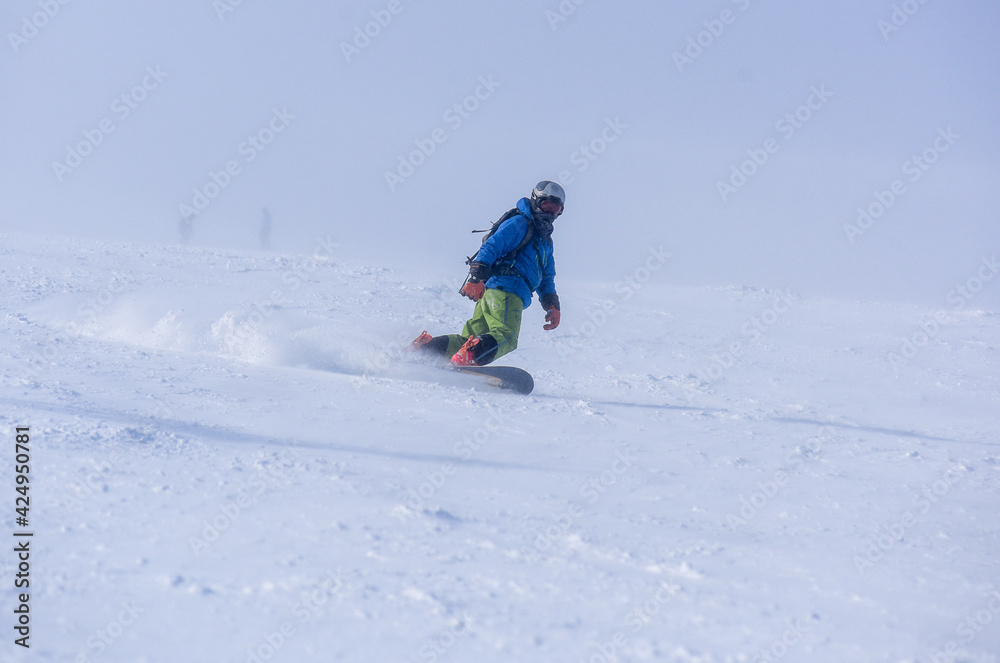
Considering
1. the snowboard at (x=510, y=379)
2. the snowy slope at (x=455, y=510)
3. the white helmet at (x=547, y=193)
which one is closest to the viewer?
the snowy slope at (x=455, y=510)

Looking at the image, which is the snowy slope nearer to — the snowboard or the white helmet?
the snowboard

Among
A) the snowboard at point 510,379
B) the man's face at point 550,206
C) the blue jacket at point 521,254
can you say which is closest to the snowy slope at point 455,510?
the snowboard at point 510,379

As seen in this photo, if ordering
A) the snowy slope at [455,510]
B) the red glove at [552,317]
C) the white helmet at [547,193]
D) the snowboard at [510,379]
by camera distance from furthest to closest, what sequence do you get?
the red glove at [552,317] < the white helmet at [547,193] < the snowboard at [510,379] < the snowy slope at [455,510]

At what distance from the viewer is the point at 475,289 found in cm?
586

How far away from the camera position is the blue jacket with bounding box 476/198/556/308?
5734 millimetres

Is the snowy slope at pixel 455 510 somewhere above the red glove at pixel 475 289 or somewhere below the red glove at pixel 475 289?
below

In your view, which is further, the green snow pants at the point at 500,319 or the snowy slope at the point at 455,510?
the green snow pants at the point at 500,319

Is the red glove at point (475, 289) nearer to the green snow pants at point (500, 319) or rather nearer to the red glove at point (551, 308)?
the green snow pants at point (500, 319)

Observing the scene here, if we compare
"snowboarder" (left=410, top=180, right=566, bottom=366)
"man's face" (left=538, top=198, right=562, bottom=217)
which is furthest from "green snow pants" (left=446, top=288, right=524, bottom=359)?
"man's face" (left=538, top=198, right=562, bottom=217)

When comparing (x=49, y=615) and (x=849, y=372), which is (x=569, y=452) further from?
(x=849, y=372)

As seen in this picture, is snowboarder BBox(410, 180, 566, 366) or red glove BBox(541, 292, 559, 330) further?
red glove BBox(541, 292, 559, 330)

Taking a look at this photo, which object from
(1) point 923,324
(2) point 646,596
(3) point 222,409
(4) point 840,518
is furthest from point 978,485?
(1) point 923,324

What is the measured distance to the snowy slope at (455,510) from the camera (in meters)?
1.77

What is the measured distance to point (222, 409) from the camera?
359cm
